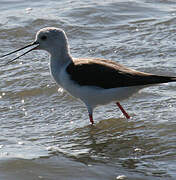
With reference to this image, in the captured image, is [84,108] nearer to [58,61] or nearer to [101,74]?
[58,61]

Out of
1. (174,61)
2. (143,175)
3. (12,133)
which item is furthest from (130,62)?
(143,175)

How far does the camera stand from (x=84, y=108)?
25.3ft

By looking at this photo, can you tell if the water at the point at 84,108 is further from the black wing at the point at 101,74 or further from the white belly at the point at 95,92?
the black wing at the point at 101,74

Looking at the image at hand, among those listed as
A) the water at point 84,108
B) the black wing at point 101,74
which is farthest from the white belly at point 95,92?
the water at point 84,108

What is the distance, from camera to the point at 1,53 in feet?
32.4

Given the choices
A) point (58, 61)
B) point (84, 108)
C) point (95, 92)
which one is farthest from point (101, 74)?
point (84, 108)

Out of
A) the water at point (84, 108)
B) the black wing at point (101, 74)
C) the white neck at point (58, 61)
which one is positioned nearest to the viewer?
the water at point (84, 108)

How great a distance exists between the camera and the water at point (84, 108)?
5.64m

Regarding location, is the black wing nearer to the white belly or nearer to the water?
the white belly

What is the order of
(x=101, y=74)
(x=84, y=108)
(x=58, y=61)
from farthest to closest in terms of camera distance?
(x=84, y=108) → (x=58, y=61) → (x=101, y=74)

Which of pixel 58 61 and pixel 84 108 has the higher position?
pixel 58 61

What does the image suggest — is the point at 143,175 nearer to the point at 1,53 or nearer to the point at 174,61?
the point at 174,61

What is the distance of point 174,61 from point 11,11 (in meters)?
4.98

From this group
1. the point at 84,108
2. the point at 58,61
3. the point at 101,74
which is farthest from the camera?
the point at 84,108
